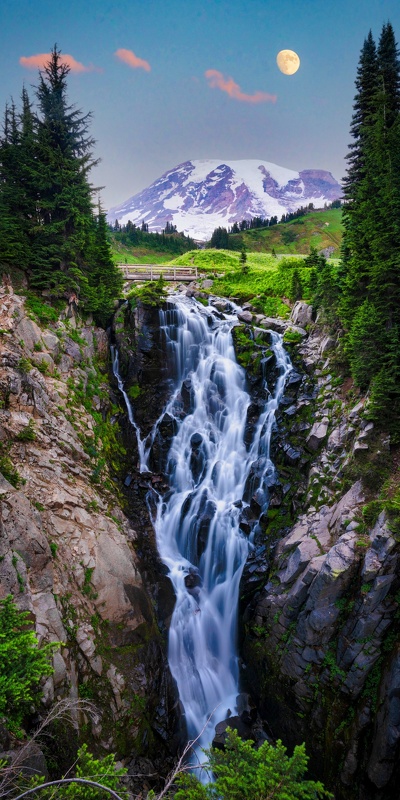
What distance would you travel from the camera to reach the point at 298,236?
247ft

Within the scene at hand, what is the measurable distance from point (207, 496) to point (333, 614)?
303 inches

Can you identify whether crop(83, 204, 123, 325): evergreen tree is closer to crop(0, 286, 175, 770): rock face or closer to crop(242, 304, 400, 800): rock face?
crop(0, 286, 175, 770): rock face

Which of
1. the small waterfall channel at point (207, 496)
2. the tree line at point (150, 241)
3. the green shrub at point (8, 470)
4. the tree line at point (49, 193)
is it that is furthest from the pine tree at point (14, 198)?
the tree line at point (150, 241)

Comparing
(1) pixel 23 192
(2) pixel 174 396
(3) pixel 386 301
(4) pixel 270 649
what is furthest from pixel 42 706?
(1) pixel 23 192

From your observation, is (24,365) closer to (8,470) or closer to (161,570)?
(8,470)

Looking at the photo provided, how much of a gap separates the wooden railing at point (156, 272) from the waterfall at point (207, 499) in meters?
10.3

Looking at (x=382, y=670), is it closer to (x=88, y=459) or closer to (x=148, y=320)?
(x=88, y=459)

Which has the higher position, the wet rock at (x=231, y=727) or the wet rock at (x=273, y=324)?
the wet rock at (x=273, y=324)

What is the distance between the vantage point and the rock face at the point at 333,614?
10.7 meters

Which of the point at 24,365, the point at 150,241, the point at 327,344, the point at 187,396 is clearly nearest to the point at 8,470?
the point at 24,365

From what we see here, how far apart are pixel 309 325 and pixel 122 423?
476 inches

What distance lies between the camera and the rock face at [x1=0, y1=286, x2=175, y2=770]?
10.6 metres

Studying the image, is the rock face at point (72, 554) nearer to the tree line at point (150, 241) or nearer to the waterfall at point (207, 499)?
the waterfall at point (207, 499)

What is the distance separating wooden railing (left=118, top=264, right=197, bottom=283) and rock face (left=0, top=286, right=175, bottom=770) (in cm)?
1743
